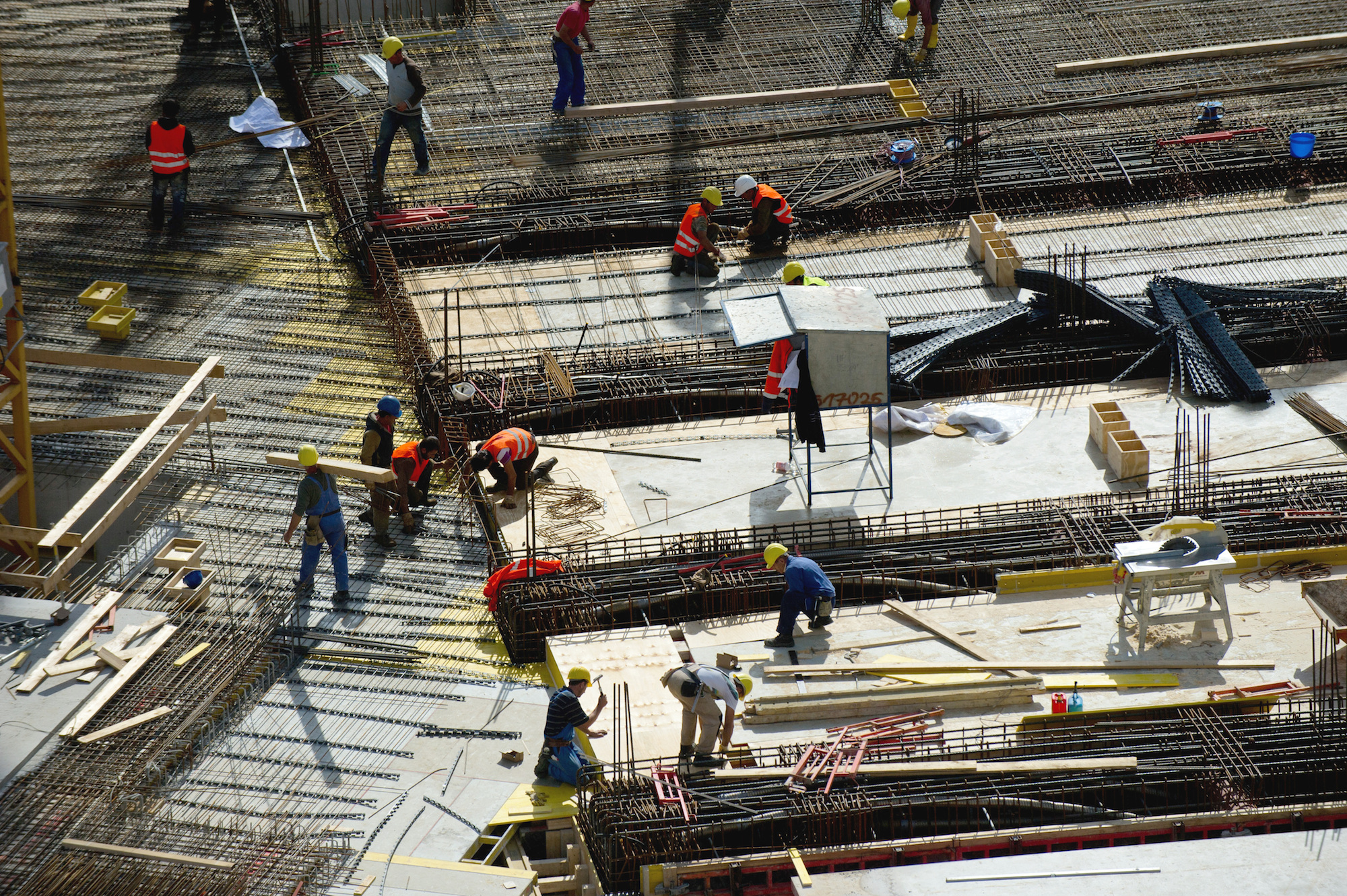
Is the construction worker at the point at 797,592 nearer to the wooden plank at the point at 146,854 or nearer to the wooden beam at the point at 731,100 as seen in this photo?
the wooden plank at the point at 146,854

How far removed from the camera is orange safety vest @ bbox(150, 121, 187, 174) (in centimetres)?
2409

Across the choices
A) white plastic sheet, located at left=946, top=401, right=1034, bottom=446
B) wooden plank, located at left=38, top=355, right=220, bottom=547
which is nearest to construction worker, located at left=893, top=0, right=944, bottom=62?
white plastic sheet, located at left=946, top=401, right=1034, bottom=446

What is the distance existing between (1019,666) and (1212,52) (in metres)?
17.3

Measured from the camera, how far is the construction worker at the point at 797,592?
Result: 54.4 ft

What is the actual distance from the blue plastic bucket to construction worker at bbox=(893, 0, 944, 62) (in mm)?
6670

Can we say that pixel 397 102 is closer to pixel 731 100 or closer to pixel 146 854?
pixel 731 100

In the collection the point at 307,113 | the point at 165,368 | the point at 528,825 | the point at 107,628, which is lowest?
the point at 528,825

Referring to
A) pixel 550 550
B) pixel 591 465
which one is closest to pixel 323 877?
pixel 550 550

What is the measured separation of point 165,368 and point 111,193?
7.27 m

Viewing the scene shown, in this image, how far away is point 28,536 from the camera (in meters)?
17.3

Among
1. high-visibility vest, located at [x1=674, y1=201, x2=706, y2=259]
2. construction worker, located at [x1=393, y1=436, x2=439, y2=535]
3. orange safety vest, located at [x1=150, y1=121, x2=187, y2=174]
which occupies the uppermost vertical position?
orange safety vest, located at [x1=150, y1=121, x2=187, y2=174]

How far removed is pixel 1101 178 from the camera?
26234 mm

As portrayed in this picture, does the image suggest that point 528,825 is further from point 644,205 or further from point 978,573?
point 644,205

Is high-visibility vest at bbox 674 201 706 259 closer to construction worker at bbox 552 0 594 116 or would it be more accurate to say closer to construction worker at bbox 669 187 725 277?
construction worker at bbox 669 187 725 277
